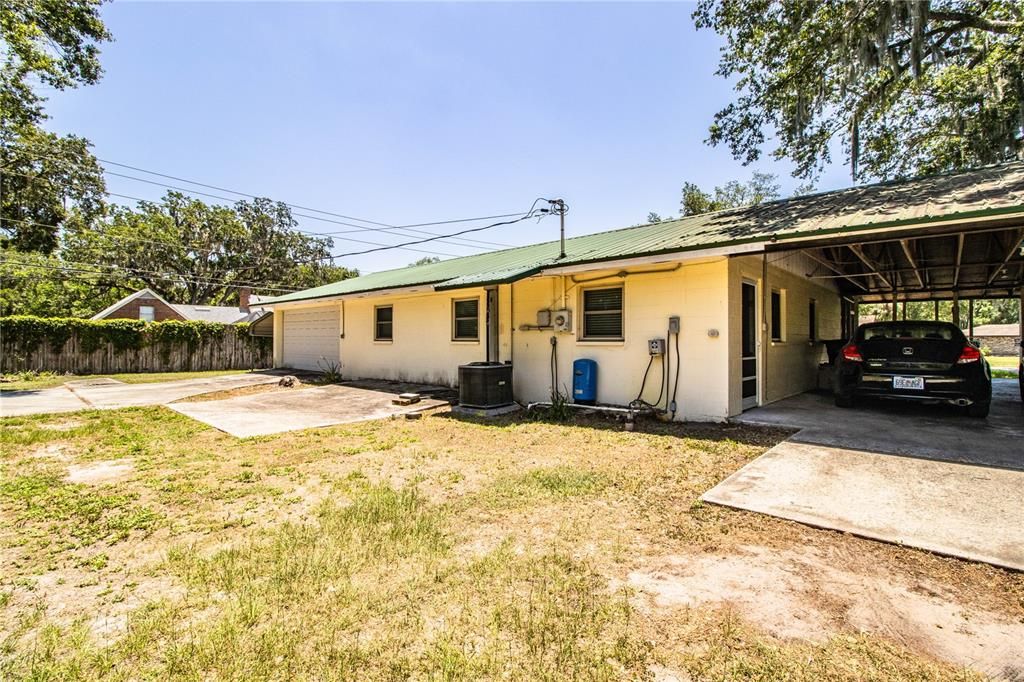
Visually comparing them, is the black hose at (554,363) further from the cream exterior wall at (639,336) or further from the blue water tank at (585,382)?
the blue water tank at (585,382)

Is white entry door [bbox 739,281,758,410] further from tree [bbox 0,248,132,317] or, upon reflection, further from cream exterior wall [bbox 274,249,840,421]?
tree [bbox 0,248,132,317]

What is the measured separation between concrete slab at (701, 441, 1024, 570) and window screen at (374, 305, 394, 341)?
10129 mm

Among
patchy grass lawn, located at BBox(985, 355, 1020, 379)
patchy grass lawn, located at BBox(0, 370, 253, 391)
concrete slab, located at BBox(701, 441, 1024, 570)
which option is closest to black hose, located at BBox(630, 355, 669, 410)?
concrete slab, located at BBox(701, 441, 1024, 570)

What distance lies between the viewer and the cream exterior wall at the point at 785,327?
6.82 meters

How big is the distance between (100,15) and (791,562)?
18904mm

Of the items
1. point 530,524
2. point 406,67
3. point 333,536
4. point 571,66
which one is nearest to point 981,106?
point 571,66

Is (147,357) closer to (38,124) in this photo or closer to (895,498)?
(38,124)

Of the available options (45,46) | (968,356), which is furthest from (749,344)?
(45,46)

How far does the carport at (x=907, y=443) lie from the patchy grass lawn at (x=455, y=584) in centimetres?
41

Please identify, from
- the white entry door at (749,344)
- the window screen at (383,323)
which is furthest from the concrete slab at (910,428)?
the window screen at (383,323)

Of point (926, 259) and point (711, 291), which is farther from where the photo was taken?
point (926, 259)

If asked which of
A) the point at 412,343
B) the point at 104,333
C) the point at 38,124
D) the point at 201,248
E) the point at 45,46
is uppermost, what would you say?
the point at 45,46

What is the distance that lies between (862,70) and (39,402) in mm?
18165

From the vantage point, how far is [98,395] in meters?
10.3
